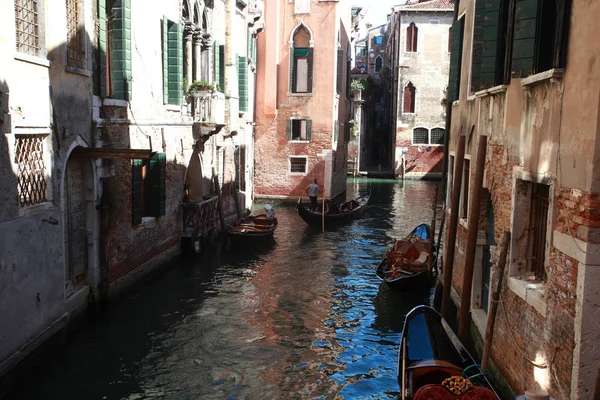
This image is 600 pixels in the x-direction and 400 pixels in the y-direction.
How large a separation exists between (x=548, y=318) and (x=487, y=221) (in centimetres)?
279

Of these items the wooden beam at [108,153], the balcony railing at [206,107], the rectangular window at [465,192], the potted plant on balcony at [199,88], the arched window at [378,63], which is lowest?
the rectangular window at [465,192]

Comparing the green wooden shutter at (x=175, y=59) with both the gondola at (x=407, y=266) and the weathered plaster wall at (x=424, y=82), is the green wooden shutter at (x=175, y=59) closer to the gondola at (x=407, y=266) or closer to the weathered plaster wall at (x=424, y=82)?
the gondola at (x=407, y=266)

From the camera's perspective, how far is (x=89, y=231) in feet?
27.2


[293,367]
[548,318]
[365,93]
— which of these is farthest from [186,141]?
[365,93]

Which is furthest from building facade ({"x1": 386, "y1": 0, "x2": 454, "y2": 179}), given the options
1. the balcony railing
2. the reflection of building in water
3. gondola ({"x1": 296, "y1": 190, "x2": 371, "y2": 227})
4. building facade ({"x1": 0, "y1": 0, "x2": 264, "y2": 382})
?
the reflection of building in water

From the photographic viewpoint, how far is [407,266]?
9.95 metres

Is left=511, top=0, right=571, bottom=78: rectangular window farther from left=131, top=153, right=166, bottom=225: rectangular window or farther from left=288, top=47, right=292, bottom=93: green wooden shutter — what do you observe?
left=288, top=47, right=292, bottom=93: green wooden shutter

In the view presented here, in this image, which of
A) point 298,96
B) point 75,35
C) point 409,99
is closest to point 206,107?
point 75,35

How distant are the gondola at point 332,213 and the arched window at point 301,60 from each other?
441 cm

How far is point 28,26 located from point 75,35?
3.92ft

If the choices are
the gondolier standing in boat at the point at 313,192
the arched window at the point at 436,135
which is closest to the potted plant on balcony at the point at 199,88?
the gondolier standing in boat at the point at 313,192

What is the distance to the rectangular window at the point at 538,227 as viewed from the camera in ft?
17.1

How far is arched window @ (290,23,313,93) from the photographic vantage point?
66.4 ft

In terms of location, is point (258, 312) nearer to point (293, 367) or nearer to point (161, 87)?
point (293, 367)
